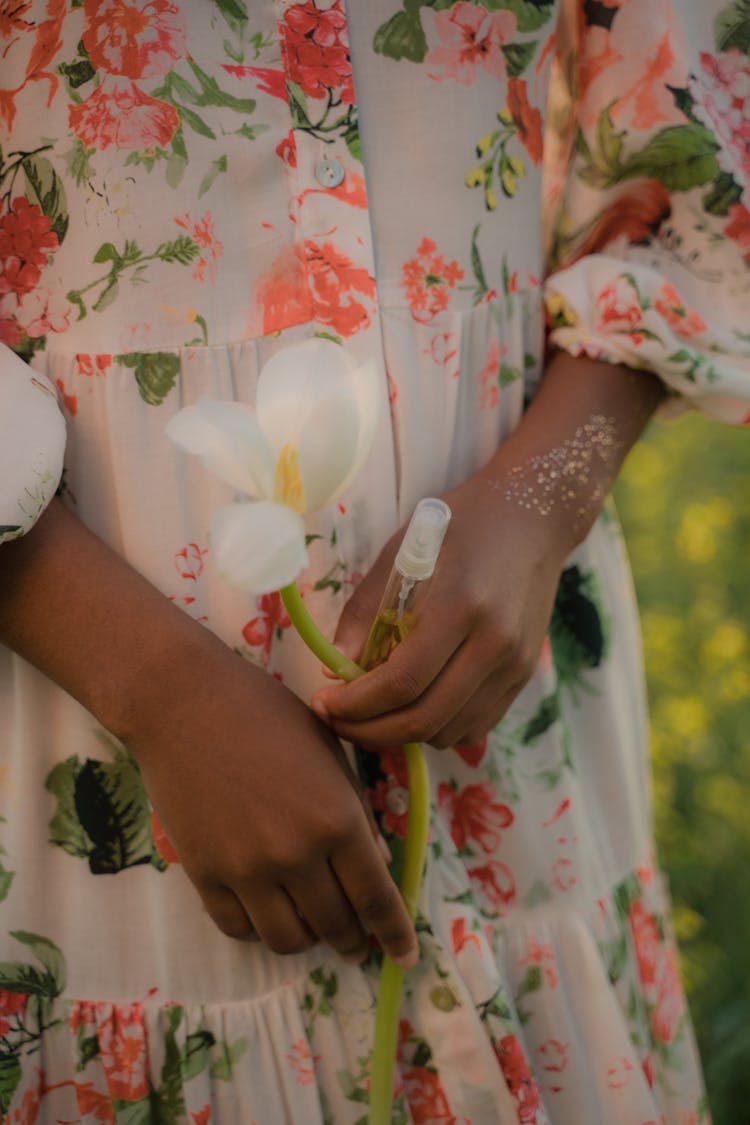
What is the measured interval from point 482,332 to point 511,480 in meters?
0.14

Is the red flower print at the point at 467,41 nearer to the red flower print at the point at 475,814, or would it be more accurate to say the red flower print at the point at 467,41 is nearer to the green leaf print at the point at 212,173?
the green leaf print at the point at 212,173

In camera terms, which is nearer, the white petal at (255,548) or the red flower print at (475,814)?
the white petal at (255,548)

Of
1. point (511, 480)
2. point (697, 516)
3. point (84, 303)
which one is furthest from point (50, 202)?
point (697, 516)

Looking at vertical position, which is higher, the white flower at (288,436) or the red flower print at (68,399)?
the white flower at (288,436)

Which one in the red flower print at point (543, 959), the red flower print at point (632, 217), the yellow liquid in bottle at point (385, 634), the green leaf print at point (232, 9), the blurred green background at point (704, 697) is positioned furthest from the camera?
the blurred green background at point (704, 697)

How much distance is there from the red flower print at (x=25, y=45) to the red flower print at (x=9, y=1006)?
2.11ft

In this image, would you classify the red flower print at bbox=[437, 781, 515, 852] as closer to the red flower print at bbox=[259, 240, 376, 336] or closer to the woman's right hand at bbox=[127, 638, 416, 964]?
the woman's right hand at bbox=[127, 638, 416, 964]

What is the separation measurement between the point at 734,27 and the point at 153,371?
24.0 inches

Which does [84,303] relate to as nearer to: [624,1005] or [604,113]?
[604,113]

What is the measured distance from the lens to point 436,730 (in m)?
0.68

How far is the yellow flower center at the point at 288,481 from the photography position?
1.72 ft

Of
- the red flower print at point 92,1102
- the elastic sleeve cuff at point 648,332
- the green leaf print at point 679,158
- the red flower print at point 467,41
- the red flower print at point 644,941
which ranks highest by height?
the red flower print at point 467,41

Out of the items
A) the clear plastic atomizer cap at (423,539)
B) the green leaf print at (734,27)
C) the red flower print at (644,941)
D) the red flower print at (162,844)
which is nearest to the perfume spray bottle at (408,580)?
the clear plastic atomizer cap at (423,539)

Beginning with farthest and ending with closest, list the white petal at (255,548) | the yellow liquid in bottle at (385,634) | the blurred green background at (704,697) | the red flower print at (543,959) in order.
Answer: the blurred green background at (704,697) → the red flower print at (543,959) → the yellow liquid in bottle at (385,634) → the white petal at (255,548)
